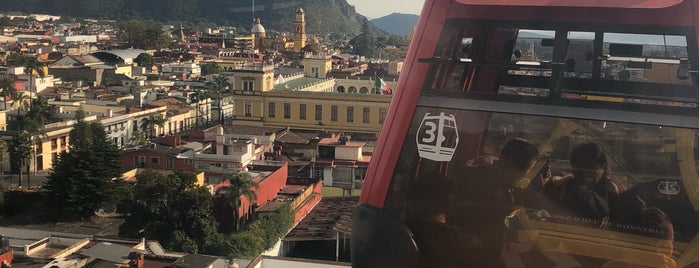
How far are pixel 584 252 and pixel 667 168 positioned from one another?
28cm

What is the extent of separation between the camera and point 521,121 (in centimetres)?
185

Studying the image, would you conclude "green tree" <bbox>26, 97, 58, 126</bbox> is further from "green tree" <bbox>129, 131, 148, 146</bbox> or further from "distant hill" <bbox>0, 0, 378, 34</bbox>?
"distant hill" <bbox>0, 0, 378, 34</bbox>

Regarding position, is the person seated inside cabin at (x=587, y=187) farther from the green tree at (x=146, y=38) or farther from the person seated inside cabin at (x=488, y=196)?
the green tree at (x=146, y=38)

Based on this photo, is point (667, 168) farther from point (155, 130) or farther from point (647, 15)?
point (155, 130)

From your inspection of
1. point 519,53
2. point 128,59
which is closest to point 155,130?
point 128,59

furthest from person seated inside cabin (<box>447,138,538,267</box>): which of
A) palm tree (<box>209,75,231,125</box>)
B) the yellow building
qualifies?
palm tree (<box>209,75,231,125</box>)

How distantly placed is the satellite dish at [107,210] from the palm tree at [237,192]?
2783mm

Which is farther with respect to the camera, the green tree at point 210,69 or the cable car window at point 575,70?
the green tree at point 210,69

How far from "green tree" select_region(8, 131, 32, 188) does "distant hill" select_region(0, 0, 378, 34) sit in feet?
280

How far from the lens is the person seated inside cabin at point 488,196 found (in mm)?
1894

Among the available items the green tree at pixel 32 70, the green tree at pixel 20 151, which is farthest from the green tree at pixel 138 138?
the green tree at pixel 32 70

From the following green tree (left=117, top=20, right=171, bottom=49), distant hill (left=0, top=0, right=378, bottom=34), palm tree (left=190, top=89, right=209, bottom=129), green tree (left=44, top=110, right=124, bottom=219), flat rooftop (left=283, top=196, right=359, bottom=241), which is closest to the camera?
flat rooftop (left=283, top=196, right=359, bottom=241)

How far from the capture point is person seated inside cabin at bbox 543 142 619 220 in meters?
1.79

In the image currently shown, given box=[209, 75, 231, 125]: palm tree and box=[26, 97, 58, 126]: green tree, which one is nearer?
box=[26, 97, 58, 126]: green tree
